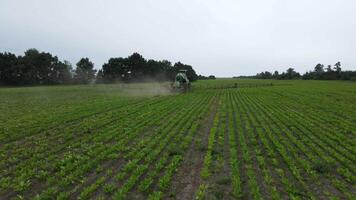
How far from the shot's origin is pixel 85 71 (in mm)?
95125

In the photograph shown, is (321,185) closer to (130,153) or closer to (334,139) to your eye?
(334,139)

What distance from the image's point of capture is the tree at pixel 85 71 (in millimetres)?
92125

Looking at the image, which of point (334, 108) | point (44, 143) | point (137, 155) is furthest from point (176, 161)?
point (334, 108)

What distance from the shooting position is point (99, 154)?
24.8 ft

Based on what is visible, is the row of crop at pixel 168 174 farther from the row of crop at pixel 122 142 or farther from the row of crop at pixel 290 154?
the row of crop at pixel 290 154

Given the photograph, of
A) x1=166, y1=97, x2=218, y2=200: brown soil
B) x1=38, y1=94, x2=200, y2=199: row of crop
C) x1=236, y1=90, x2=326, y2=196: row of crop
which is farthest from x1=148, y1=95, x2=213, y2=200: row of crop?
x1=236, y1=90, x2=326, y2=196: row of crop

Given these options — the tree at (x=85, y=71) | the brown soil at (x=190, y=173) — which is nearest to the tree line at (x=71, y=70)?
the tree at (x=85, y=71)

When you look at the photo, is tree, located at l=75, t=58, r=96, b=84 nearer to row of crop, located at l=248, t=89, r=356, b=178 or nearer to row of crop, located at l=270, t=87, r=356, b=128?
row of crop, located at l=270, t=87, r=356, b=128

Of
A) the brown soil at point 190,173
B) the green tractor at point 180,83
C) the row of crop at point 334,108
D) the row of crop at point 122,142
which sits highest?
the green tractor at point 180,83

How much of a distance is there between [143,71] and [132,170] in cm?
8562

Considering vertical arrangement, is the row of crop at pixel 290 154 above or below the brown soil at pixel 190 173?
above

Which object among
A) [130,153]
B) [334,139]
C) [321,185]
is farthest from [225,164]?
[334,139]

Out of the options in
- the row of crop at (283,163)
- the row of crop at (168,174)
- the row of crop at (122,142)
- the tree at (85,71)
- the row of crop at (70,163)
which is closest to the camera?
the row of crop at (168,174)

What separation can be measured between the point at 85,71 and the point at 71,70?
237 inches
